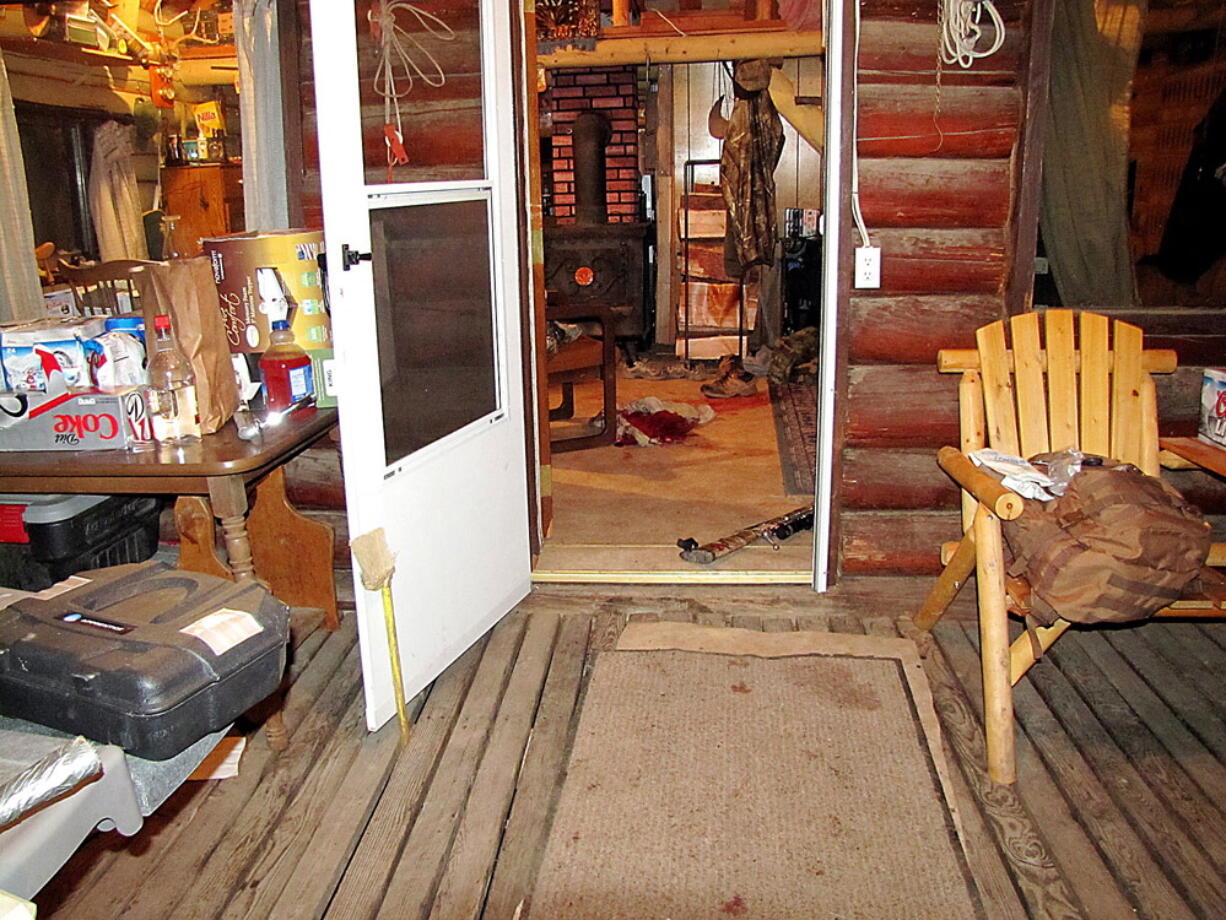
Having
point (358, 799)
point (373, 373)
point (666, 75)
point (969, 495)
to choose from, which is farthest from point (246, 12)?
point (666, 75)

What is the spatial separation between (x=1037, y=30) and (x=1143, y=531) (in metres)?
1.45

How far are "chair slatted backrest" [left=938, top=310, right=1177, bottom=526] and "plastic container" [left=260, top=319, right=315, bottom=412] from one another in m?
1.81

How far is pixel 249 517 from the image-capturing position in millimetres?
3057

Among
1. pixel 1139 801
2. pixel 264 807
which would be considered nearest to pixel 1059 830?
pixel 1139 801

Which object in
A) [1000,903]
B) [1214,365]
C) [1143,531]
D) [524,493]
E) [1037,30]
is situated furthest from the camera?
[524,493]

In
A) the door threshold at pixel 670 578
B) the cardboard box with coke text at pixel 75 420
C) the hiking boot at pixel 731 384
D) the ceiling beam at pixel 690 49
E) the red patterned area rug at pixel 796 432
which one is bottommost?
the door threshold at pixel 670 578

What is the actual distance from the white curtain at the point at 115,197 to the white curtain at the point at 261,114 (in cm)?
130

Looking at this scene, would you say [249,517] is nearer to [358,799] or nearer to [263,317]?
[263,317]

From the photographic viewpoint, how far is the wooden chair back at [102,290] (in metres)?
2.80

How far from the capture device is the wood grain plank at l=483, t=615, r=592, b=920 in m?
2.03

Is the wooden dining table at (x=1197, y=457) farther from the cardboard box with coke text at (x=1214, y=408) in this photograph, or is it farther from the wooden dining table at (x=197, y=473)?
the wooden dining table at (x=197, y=473)

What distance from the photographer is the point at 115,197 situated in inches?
159

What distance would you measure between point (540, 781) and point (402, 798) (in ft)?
1.06

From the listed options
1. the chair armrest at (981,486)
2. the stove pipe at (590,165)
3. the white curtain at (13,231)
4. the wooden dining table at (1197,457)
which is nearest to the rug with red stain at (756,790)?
the chair armrest at (981,486)
